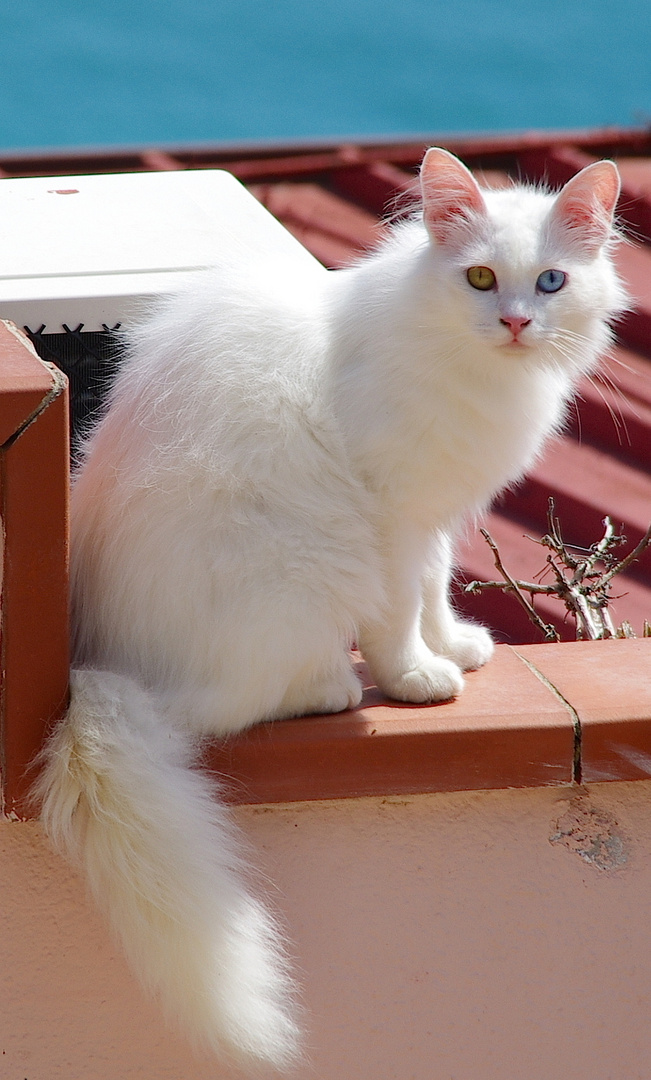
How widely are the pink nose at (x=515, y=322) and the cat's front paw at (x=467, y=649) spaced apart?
522mm

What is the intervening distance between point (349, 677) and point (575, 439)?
2090 mm

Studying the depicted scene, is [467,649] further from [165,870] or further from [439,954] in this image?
[165,870]

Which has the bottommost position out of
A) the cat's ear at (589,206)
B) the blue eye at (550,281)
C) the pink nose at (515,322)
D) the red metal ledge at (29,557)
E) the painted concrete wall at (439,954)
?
the painted concrete wall at (439,954)

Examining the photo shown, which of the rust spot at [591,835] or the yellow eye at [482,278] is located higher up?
the yellow eye at [482,278]

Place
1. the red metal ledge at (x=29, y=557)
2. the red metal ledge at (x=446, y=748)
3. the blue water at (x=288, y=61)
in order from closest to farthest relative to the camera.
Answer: the red metal ledge at (x=29, y=557) → the red metal ledge at (x=446, y=748) → the blue water at (x=288, y=61)

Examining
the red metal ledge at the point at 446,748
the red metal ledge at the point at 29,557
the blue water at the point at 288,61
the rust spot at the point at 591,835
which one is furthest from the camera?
the blue water at the point at 288,61

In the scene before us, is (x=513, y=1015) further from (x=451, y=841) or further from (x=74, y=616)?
(x=74, y=616)

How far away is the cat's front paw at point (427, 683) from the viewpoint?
1648 mm

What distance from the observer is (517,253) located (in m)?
1.56

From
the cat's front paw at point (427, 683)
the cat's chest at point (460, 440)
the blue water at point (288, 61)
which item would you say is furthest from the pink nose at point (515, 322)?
the blue water at point (288, 61)

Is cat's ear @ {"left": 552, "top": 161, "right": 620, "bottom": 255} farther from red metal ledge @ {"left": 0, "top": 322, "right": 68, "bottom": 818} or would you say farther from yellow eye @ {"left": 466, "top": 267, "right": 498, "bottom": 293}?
red metal ledge @ {"left": 0, "top": 322, "right": 68, "bottom": 818}

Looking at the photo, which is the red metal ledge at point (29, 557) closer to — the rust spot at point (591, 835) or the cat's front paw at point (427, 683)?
the cat's front paw at point (427, 683)

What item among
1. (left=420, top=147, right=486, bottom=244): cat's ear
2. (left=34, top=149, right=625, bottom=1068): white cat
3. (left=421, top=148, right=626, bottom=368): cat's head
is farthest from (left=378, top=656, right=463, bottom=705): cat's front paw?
(left=420, top=147, right=486, bottom=244): cat's ear

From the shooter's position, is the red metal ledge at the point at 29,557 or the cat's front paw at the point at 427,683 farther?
the cat's front paw at the point at 427,683
